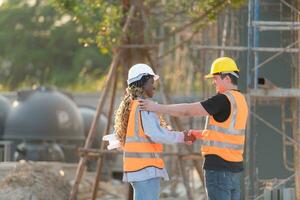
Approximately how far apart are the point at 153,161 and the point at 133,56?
6213 mm

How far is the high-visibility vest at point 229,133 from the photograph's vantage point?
8.25 metres

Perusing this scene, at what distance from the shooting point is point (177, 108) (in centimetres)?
834

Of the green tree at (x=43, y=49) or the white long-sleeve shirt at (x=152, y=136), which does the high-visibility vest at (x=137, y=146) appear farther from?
the green tree at (x=43, y=49)

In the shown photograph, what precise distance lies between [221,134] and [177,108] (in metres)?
0.48

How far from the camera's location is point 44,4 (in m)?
42.8

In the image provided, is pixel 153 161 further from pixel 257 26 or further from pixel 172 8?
pixel 172 8

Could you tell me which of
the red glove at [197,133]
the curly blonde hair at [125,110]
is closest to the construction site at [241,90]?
the red glove at [197,133]

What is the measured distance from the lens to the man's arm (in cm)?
→ 823

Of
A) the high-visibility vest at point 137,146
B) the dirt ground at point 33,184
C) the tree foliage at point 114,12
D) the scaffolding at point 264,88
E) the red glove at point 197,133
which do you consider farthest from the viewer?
the tree foliage at point 114,12

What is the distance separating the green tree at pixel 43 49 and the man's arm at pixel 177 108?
32.7 metres

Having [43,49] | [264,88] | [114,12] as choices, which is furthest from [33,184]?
[43,49]

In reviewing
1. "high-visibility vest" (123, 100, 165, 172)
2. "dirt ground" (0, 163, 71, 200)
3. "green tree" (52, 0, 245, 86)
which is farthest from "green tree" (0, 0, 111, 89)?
"high-visibility vest" (123, 100, 165, 172)

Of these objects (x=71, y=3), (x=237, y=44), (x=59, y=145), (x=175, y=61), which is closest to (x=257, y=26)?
(x=237, y=44)

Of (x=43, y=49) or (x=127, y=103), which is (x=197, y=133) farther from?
(x=43, y=49)
